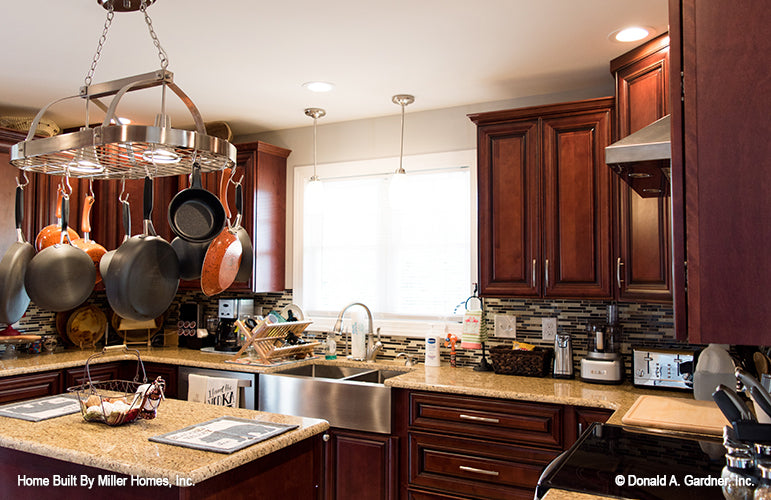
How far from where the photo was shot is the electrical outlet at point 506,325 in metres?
3.59

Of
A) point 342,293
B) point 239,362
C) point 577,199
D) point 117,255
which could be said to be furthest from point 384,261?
point 117,255

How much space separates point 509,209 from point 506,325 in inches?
29.8

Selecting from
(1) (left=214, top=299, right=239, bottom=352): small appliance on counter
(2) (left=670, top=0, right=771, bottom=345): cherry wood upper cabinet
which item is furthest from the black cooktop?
(1) (left=214, top=299, right=239, bottom=352): small appliance on counter

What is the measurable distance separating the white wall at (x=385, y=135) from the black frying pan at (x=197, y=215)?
77.9 inches

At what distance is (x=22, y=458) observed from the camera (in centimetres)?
205

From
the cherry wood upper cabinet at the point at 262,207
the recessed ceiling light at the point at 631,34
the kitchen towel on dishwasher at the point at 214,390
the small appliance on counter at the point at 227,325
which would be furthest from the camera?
the small appliance on counter at the point at 227,325

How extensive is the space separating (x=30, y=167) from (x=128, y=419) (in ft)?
3.03

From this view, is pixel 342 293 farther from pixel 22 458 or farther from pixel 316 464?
pixel 22 458

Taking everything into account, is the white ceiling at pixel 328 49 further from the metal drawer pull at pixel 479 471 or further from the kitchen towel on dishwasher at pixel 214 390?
the metal drawer pull at pixel 479 471

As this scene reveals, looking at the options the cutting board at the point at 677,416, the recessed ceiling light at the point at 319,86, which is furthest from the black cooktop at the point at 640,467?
the recessed ceiling light at the point at 319,86

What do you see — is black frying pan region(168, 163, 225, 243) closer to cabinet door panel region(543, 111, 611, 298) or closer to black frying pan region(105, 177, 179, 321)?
black frying pan region(105, 177, 179, 321)

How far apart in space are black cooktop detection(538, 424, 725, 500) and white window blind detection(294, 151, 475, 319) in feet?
6.20

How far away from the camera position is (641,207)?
115 inches

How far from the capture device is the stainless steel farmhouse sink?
125 inches
